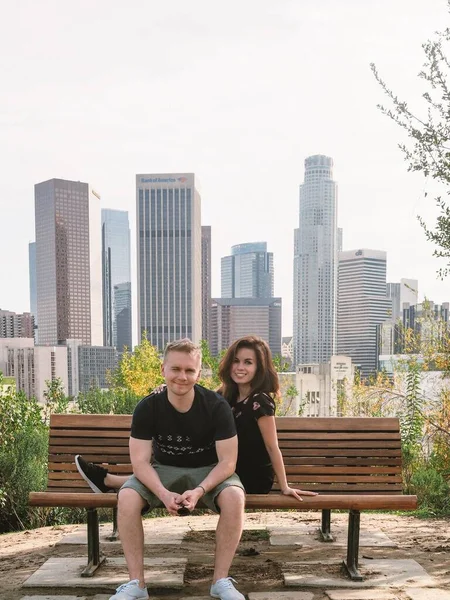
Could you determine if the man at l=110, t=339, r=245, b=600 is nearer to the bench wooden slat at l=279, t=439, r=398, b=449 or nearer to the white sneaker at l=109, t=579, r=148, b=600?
the white sneaker at l=109, t=579, r=148, b=600

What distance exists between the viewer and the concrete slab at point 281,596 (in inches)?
108

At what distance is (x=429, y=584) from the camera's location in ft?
9.59

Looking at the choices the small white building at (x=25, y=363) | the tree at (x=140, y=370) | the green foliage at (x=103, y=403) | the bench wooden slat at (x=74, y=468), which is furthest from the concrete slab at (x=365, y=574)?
the small white building at (x=25, y=363)

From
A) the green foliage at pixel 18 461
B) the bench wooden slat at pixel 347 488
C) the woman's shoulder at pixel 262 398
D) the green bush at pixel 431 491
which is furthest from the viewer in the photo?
the green foliage at pixel 18 461

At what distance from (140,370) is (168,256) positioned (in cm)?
12596

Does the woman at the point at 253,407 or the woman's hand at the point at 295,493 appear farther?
the woman at the point at 253,407

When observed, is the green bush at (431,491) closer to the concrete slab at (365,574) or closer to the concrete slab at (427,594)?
the concrete slab at (365,574)

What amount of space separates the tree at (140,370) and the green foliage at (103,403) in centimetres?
184

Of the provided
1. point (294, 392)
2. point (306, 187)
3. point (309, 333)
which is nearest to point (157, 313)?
point (309, 333)

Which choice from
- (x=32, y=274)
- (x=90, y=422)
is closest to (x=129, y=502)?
(x=90, y=422)

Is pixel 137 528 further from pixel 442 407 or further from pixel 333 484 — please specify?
pixel 442 407

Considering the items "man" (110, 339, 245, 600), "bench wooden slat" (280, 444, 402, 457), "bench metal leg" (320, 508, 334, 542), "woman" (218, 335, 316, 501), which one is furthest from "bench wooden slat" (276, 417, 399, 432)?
"man" (110, 339, 245, 600)

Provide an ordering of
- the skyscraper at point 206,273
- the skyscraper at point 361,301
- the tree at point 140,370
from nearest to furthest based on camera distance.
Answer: the tree at point 140,370, the skyscraper at point 361,301, the skyscraper at point 206,273

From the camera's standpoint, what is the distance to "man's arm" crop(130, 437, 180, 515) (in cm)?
266
